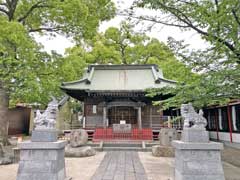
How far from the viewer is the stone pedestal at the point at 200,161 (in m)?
4.16

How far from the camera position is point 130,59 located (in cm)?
2355

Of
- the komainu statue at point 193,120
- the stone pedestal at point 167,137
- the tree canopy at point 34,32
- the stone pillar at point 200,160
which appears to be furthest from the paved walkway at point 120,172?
the tree canopy at point 34,32

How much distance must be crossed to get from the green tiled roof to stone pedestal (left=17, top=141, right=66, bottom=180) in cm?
935

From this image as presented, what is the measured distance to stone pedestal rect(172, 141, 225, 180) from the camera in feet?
13.6

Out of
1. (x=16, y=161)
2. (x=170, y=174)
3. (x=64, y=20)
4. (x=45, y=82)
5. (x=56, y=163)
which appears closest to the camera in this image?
(x=56, y=163)

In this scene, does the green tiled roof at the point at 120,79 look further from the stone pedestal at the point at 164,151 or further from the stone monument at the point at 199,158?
the stone monument at the point at 199,158

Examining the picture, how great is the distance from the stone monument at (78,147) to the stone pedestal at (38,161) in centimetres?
470

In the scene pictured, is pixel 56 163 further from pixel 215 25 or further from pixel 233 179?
pixel 215 25

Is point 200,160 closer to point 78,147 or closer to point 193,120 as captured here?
point 193,120

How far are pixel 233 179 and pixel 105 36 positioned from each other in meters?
19.7

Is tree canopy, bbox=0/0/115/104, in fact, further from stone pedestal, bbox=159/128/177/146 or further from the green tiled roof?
stone pedestal, bbox=159/128/177/146

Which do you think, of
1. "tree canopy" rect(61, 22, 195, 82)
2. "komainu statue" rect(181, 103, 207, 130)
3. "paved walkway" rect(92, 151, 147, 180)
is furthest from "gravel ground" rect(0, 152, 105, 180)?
"tree canopy" rect(61, 22, 195, 82)

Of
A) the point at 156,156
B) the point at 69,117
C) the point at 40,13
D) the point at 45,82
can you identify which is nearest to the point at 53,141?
the point at 45,82

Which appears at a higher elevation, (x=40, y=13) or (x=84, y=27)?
(x=40, y=13)
